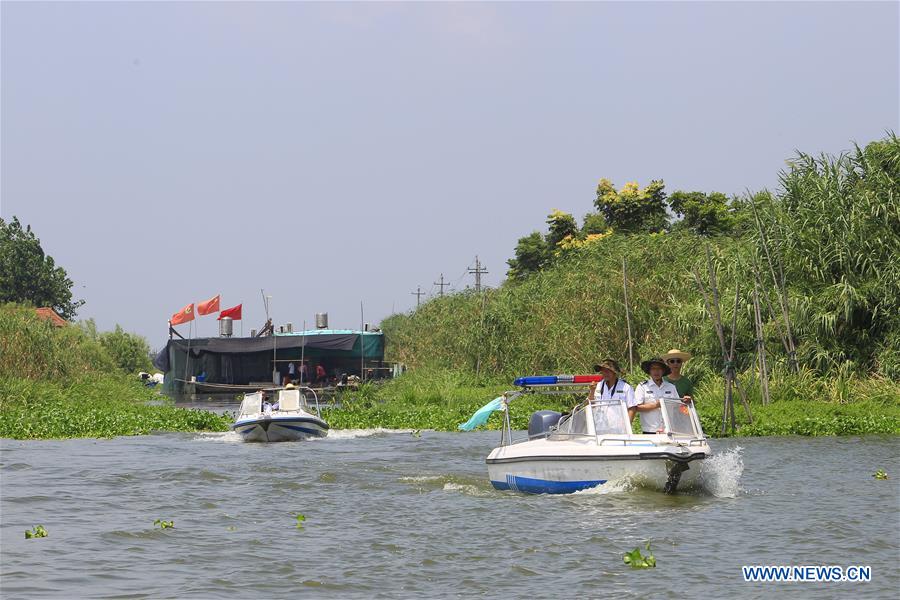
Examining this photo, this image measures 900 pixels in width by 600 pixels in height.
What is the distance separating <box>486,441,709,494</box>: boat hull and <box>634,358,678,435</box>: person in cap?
728 millimetres

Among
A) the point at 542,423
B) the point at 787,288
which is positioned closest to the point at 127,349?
the point at 787,288

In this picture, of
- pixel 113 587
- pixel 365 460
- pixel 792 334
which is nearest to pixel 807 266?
pixel 792 334

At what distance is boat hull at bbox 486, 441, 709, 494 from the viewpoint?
44.2 feet

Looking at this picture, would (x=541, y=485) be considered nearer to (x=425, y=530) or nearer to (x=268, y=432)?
(x=425, y=530)

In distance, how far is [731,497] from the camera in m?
14.3

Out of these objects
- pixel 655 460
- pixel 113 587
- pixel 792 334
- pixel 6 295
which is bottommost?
pixel 113 587

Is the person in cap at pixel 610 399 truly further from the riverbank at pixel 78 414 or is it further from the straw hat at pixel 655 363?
the riverbank at pixel 78 414

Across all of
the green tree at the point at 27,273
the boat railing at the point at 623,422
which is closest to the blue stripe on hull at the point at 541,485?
the boat railing at the point at 623,422

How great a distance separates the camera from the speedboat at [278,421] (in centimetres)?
2525

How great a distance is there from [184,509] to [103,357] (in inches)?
1904

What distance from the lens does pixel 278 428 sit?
25359 mm

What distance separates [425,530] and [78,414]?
1925 centimetres

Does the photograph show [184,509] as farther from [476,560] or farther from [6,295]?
[6,295]

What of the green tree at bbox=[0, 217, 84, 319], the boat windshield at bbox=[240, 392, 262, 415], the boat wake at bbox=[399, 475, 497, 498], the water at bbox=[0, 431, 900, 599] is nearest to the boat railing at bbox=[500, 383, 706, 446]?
the water at bbox=[0, 431, 900, 599]
